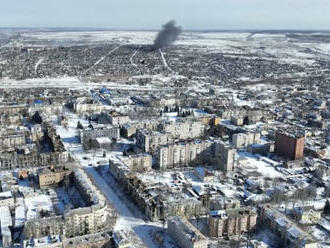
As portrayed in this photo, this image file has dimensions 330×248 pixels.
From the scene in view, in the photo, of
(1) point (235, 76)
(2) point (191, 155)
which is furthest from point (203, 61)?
(2) point (191, 155)

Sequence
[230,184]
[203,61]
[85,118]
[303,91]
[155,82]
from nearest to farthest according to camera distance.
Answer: [230,184]
[85,118]
[303,91]
[155,82]
[203,61]

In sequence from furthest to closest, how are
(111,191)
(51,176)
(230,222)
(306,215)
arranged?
(51,176), (111,191), (306,215), (230,222)

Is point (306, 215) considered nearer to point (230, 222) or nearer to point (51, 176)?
point (230, 222)

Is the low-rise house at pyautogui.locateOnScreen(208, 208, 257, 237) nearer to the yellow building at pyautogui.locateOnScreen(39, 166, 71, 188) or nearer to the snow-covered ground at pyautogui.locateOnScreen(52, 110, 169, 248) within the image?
the snow-covered ground at pyautogui.locateOnScreen(52, 110, 169, 248)

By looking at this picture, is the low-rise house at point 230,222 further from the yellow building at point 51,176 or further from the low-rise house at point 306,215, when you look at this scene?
the yellow building at point 51,176

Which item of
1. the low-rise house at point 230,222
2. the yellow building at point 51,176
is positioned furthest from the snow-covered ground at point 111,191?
the low-rise house at point 230,222

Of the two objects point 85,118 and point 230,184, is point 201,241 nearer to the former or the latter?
point 230,184

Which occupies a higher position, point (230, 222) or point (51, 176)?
point (51, 176)

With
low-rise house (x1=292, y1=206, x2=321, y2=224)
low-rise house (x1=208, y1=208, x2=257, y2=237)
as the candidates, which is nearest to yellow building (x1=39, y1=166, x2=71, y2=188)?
low-rise house (x1=208, y1=208, x2=257, y2=237)

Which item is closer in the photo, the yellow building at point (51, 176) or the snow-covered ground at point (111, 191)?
the snow-covered ground at point (111, 191)

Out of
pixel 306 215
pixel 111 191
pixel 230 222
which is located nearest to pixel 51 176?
pixel 111 191

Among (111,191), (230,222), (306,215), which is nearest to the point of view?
(230,222)
